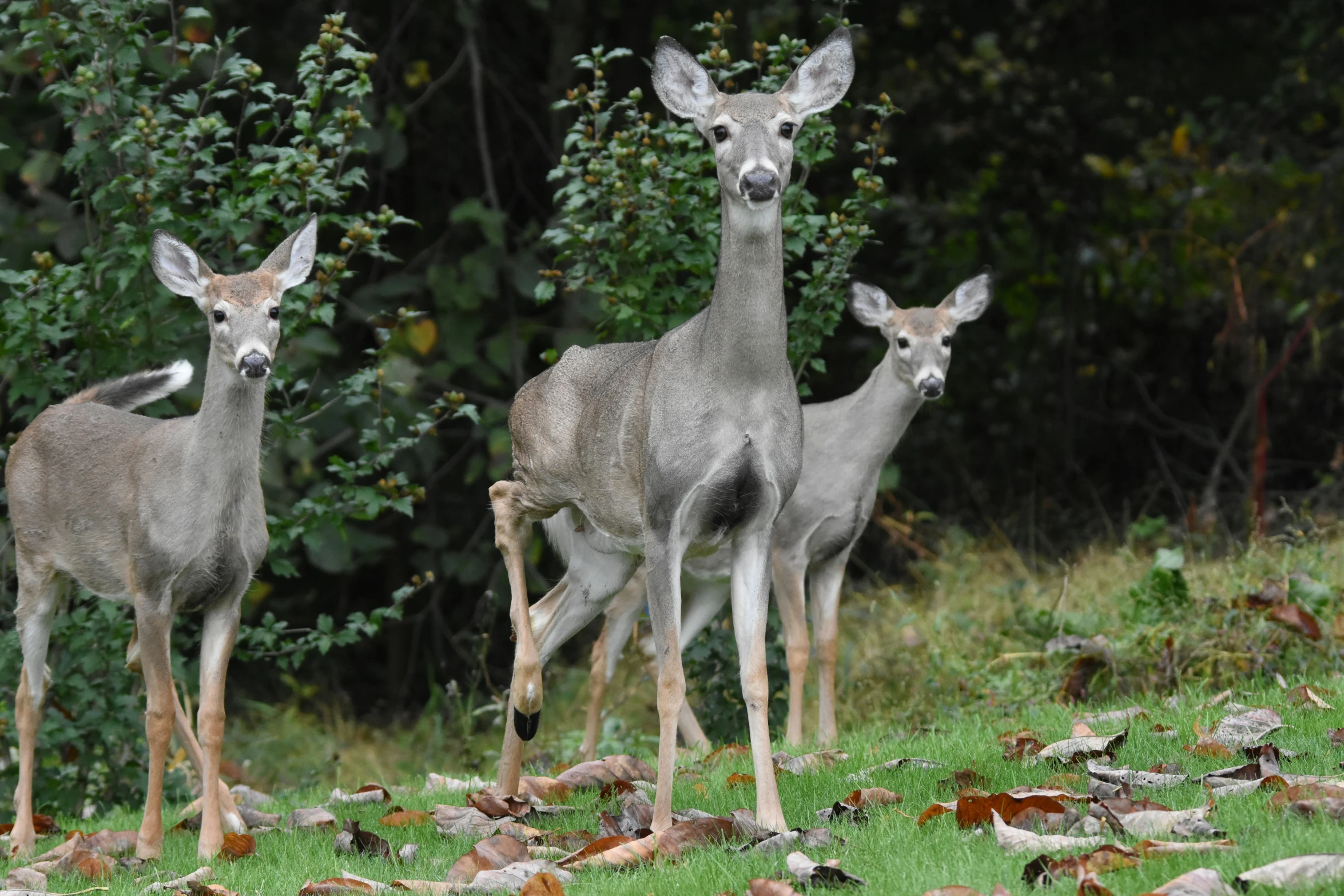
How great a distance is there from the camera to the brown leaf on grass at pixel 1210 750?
502cm

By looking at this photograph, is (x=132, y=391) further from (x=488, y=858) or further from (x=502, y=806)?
(x=488, y=858)

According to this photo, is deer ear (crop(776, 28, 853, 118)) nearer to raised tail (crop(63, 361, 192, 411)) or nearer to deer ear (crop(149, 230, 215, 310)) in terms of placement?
deer ear (crop(149, 230, 215, 310))

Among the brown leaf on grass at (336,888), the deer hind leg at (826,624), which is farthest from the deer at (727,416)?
the deer hind leg at (826,624)

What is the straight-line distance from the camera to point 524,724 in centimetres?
577

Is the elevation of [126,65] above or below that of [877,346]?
above

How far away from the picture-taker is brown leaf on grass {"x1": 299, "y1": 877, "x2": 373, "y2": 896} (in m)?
4.29

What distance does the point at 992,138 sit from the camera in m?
12.4

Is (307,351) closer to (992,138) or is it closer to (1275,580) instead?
(1275,580)

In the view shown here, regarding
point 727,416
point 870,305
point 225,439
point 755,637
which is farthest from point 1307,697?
point 225,439

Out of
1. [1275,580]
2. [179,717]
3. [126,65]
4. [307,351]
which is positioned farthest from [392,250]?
[1275,580]

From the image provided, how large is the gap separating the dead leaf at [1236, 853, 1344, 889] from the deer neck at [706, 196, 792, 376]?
2247 mm

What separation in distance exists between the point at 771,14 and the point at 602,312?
20.0 ft

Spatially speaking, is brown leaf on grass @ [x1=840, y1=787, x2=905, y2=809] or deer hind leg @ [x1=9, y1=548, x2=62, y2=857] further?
deer hind leg @ [x1=9, y1=548, x2=62, y2=857]

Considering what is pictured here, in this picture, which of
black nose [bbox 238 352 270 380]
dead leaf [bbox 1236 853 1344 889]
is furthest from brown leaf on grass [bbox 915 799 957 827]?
black nose [bbox 238 352 270 380]
